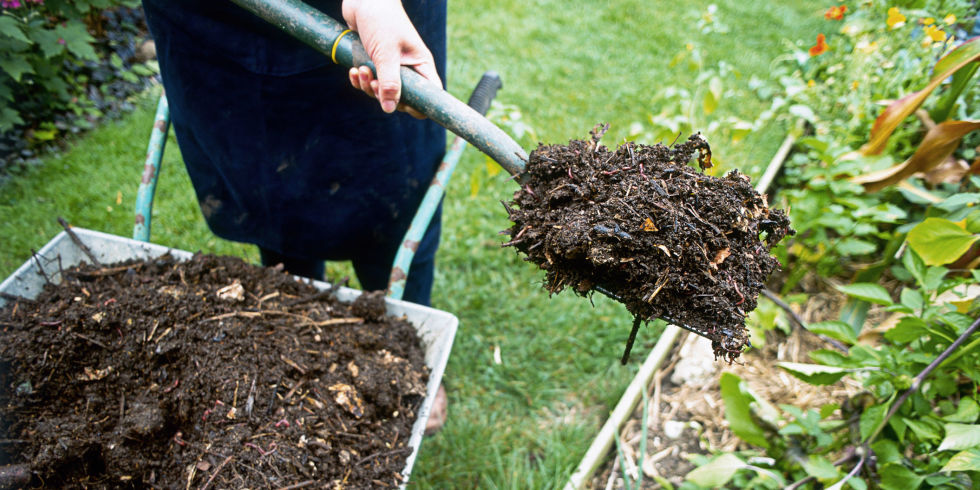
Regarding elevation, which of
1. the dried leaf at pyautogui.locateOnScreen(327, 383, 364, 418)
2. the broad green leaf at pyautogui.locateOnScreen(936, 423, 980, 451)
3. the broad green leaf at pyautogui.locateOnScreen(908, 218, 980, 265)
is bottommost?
the dried leaf at pyautogui.locateOnScreen(327, 383, 364, 418)

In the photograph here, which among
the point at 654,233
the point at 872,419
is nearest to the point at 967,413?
the point at 872,419

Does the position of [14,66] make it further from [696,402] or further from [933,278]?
[933,278]

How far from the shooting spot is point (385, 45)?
43.6 inches

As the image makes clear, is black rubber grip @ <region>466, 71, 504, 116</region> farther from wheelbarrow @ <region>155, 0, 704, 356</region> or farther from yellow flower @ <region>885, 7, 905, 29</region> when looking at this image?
yellow flower @ <region>885, 7, 905, 29</region>

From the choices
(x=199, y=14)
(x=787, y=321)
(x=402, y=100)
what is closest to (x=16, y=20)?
(x=199, y=14)

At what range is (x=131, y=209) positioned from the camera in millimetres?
2881

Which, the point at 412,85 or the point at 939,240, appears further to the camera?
the point at 939,240

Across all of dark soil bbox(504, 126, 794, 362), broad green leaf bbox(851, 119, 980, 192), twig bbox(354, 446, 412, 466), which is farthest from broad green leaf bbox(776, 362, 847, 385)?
twig bbox(354, 446, 412, 466)

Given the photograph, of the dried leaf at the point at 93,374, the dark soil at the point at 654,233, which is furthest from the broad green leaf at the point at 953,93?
the dried leaf at the point at 93,374

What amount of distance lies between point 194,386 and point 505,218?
203 centimetres

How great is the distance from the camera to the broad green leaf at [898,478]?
1418 millimetres

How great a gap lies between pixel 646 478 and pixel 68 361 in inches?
69.0

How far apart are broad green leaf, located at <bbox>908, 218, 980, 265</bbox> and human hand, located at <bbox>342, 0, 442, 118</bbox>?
1320 millimetres

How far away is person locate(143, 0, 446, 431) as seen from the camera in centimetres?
132
